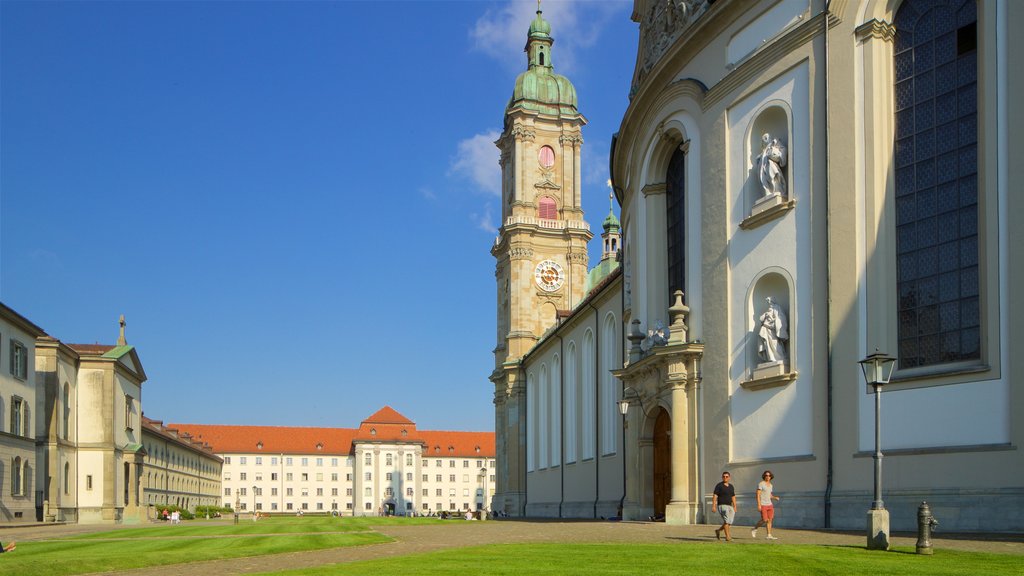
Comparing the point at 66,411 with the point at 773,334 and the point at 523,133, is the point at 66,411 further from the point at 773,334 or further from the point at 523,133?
the point at 773,334

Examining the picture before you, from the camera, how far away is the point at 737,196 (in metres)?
29.2

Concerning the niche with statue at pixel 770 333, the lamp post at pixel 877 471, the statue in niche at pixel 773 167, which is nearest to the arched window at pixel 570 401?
the niche with statue at pixel 770 333

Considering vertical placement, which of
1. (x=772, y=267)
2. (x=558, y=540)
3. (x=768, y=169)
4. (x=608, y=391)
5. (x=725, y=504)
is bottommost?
(x=558, y=540)

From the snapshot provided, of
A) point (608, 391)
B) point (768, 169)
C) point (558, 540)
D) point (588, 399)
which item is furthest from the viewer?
point (588, 399)

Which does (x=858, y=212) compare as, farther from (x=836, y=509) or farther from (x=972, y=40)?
(x=836, y=509)

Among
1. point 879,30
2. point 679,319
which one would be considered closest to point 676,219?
point 679,319

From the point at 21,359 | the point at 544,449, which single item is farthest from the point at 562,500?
the point at 21,359

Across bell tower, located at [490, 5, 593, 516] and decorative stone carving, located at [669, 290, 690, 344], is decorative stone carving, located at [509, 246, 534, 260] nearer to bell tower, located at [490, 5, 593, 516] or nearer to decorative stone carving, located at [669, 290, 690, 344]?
bell tower, located at [490, 5, 593, 516]

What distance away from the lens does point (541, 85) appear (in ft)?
301

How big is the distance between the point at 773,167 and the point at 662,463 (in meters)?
11.7

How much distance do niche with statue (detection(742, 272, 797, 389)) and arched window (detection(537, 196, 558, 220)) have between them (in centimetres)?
6238

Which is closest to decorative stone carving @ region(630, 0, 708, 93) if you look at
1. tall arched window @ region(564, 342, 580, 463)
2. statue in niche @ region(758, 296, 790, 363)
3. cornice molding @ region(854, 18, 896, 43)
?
cornice molding @ region(854, 18, 896, 43)

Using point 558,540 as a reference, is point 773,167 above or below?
above

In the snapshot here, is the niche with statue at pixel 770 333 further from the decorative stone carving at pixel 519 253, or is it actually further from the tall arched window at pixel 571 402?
the decorative stone carving at pixel 519 253
